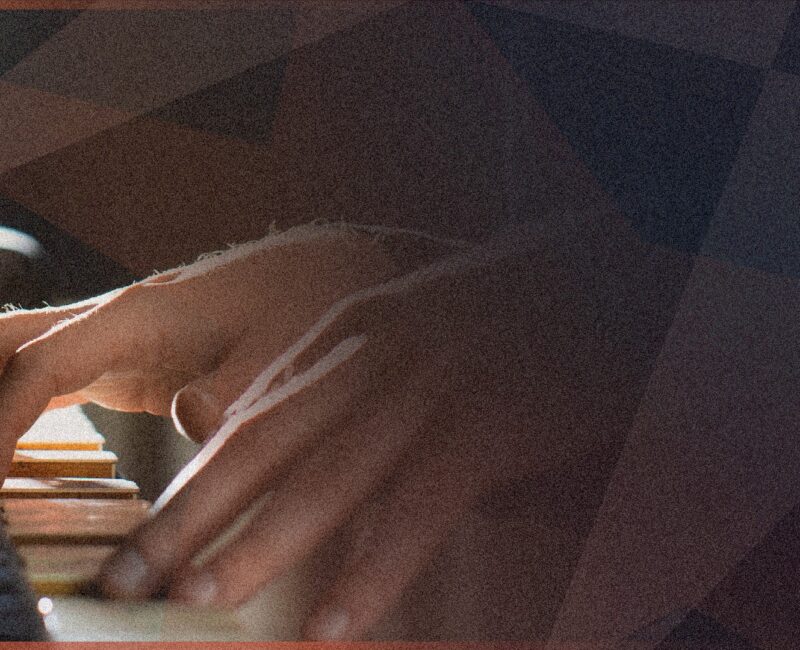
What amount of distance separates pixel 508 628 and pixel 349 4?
1.21 m

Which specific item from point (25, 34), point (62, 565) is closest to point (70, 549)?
point (62, 565)

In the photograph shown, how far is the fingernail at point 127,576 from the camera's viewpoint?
0.35 metres

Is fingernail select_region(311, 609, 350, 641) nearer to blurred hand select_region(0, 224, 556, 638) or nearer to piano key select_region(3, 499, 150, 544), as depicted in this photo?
blurred hand select_region(0, 224, 556, 638)

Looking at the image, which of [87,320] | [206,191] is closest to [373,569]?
[87,320]

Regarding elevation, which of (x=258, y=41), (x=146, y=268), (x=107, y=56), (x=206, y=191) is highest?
(x=258, y=41)

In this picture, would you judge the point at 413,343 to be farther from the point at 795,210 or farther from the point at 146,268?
the point at 146,268

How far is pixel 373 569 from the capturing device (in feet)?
1.22

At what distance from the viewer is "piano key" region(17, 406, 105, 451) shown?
75 centimetres
